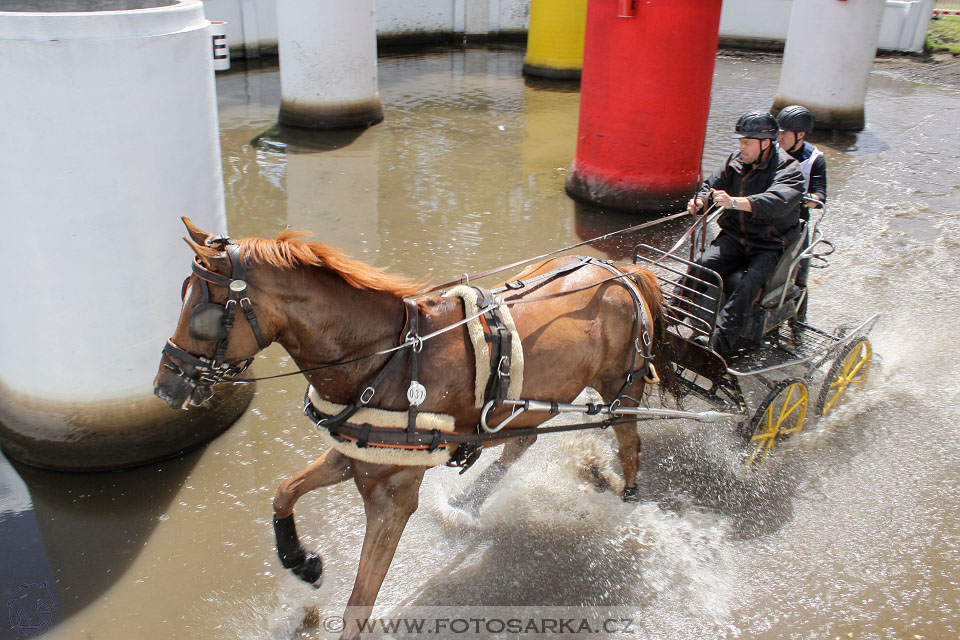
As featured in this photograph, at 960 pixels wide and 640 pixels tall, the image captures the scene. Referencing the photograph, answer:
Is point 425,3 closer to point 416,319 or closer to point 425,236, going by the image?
point 425,236

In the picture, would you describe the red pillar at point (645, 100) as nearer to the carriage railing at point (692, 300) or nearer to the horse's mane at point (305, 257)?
the carriage railing at point (692, 300)

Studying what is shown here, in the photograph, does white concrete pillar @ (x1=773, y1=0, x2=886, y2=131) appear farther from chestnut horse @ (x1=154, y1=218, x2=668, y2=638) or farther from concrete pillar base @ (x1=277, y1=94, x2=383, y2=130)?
chestnut horse @ (x1=154, y1=218, x2=668, y2=638)

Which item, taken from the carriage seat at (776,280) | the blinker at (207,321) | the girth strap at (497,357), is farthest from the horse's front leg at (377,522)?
the carriage seat at (776,280)

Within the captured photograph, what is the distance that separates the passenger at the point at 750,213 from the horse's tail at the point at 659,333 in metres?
0.28

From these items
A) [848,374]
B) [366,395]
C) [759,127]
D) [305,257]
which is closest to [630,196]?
[848,374]

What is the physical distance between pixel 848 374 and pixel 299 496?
4.05m

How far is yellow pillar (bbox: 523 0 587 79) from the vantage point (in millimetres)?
15914

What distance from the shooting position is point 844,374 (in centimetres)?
555

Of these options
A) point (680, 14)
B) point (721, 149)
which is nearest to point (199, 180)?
point (680, 14)

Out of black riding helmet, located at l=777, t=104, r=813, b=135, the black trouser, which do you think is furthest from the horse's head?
black riding helmet, located at l=777, t=104, r=813, b=135

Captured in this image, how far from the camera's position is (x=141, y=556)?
162 inches

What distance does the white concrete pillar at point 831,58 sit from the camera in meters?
12.1

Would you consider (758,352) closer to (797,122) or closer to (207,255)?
(797,122)

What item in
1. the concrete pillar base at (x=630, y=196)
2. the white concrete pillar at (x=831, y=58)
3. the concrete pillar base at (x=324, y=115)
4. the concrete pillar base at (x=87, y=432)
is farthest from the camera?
the white concrete pillar at (x=831, y=58)
